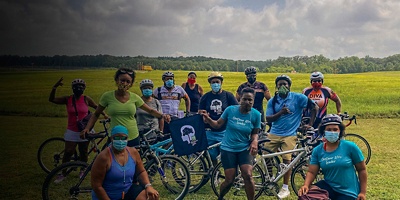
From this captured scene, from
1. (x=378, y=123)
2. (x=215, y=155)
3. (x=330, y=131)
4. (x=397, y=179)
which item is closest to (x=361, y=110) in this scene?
(x=378, y=123)

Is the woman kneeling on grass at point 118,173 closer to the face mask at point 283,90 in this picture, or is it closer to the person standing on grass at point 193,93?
the face mask at point 283,90

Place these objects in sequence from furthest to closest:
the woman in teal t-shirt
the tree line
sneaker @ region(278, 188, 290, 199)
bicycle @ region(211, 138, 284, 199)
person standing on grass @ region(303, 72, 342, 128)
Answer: the tree line, person standing on grass @ region(303, 72, 342, 128), sneaker @ region(278, 188, 290, 199), bicycle @ region(211, 138, 284, 199), the woman in teal t-shirt

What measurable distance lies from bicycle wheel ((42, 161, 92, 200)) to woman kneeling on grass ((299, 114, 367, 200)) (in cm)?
262

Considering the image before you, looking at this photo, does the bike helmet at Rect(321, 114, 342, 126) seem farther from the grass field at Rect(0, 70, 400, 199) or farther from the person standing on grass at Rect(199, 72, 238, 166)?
the grass field at Rect(0, 70, 400, 199)

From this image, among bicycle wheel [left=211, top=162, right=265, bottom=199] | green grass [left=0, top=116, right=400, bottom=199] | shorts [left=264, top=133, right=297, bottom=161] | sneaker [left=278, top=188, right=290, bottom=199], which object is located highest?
shorts [left=264, top=133, right=297, bottom=161]

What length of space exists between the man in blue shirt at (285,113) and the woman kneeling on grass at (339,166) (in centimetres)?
153

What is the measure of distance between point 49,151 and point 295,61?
23832 millimetres

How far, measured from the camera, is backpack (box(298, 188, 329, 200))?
3580 mm

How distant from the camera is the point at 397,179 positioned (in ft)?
20.0

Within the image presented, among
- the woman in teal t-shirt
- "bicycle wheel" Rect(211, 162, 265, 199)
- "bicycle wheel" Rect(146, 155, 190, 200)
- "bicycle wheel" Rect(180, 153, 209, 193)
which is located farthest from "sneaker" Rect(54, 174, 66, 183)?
"bicycle wheel" Rect(211, 162, 265, 199)

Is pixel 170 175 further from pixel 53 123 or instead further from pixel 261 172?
pixel 53 123

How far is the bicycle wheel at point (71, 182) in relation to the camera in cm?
459

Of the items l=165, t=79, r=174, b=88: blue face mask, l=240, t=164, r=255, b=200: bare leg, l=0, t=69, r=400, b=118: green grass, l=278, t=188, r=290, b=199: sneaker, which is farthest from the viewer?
l=0, t=69, r=400, b=118: green grass

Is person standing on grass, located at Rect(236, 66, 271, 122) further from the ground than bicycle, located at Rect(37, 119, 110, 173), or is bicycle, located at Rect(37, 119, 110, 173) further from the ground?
person standing on grass, located at Rect(236, 66, 271, 122)
